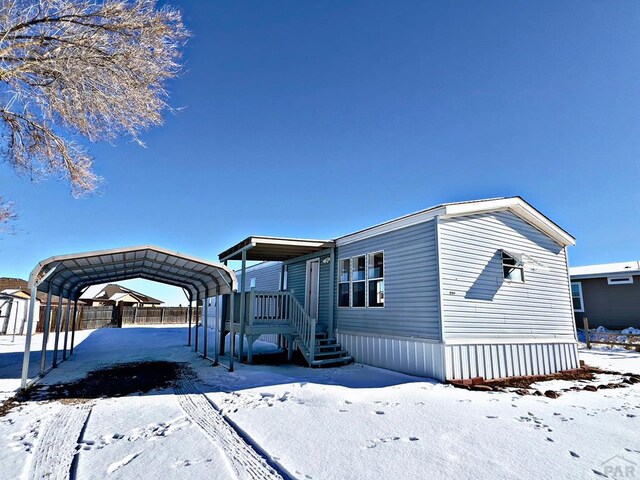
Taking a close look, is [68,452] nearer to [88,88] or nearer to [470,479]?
[470,479]

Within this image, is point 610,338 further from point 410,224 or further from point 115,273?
point 115,273

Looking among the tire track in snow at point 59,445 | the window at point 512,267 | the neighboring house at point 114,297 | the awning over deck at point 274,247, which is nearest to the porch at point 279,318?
the awning over deck at point 274,247

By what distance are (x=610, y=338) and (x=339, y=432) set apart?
15.7 m

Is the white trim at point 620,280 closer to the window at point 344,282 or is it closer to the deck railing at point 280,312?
the window at point 344,282

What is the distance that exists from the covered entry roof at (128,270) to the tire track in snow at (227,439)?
3.18 meters

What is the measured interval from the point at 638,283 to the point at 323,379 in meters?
15.7

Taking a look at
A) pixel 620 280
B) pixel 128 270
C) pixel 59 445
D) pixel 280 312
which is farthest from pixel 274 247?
pixel 620 280

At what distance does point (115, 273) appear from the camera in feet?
35.6

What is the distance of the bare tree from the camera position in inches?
242

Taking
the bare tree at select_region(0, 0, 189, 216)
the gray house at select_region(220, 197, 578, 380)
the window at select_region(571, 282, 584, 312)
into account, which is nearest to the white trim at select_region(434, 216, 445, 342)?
the gray house at select_region(220, 197, 578, 380)

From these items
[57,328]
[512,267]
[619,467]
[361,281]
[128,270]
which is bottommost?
[619,467]

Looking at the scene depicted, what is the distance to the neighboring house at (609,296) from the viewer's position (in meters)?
15.6

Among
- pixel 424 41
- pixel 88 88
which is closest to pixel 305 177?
pixel 424 41

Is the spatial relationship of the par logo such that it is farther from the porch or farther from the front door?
the front door
